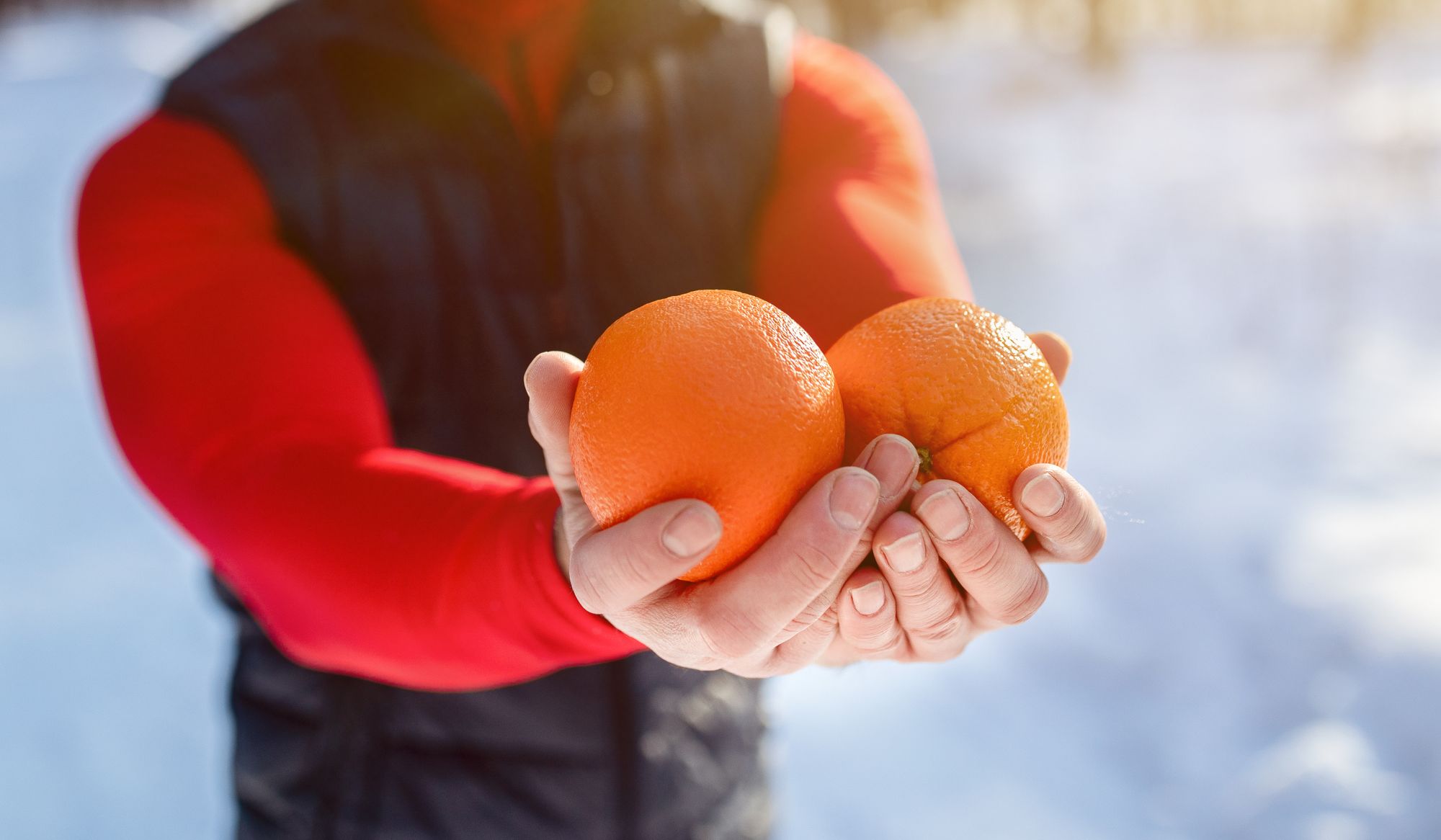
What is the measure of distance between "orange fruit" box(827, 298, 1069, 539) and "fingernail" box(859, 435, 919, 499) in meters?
0.08

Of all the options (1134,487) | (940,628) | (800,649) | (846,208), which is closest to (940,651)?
(940,628)

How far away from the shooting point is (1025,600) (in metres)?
0.97

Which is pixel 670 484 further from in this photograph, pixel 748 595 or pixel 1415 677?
pixel 1415 677

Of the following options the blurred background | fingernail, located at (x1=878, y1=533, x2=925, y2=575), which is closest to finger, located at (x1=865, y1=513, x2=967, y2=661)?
fingernail, located at (x1=878, y1=533, x2=925, y2=575)

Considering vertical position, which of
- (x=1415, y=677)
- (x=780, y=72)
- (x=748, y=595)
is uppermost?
(x=780, y=72)

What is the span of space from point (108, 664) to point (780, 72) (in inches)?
116

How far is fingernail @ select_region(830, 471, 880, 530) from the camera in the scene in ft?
2.74

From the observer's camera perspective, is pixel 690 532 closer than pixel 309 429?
Yes

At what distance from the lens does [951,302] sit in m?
1.03

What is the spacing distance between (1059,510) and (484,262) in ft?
3.24

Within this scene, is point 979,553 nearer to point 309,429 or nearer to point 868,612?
point 868,612

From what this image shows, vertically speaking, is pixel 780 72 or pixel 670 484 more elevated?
pixel 780 72

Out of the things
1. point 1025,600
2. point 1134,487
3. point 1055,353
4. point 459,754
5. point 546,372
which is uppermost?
point 546,372

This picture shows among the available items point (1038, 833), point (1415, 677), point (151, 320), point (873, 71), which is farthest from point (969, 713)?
point (151, 320)
